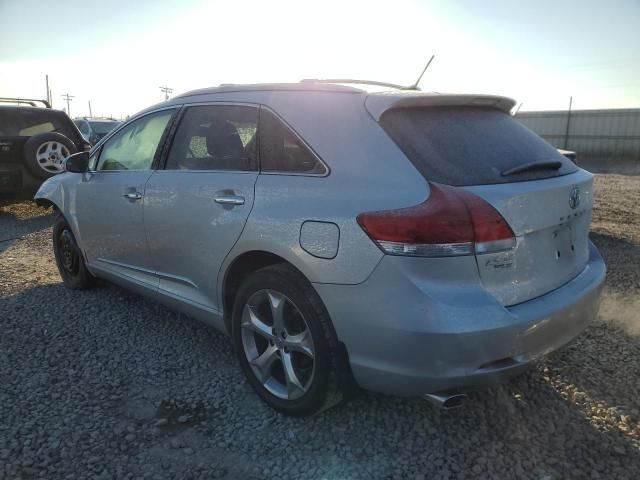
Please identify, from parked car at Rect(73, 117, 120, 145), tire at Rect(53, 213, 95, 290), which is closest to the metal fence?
parked car at Rect(73, 117, 120, 145)

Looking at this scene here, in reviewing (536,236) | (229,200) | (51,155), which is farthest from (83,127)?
(536,236)

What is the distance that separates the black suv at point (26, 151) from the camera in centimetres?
784

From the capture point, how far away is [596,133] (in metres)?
24.6

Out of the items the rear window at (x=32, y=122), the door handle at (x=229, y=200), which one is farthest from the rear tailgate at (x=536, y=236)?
the rear window at (x=32, y=122)

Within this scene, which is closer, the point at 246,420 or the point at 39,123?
the point at 246,420

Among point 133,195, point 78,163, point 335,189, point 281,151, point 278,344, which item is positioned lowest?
point 278,344

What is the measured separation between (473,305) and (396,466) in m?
0.84

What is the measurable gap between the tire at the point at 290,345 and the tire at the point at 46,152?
629 cm

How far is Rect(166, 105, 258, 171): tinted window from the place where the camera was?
282 centimetres

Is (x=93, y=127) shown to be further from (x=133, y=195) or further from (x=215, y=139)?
(x=215, y=139)

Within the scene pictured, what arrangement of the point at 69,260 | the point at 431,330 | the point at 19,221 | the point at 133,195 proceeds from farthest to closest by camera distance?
the point at 19,221 → the point at 69,260 → the point at 133,195 → the point at 431,330

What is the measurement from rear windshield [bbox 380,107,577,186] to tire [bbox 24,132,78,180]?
6887 mm

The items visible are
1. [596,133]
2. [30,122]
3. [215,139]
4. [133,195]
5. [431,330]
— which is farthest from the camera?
[596,133]

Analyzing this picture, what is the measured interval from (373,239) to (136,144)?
236 centimetres
